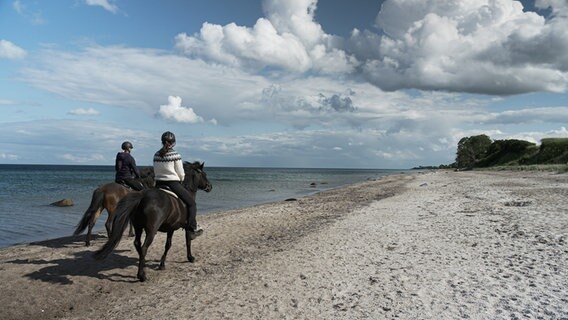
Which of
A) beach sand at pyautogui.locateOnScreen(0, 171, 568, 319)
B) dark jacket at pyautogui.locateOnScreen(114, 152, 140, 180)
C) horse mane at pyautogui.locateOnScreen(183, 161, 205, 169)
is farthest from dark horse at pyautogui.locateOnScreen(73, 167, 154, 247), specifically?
horse mane at pyautogui.locateOnScreen(183, 161, 205, 169)

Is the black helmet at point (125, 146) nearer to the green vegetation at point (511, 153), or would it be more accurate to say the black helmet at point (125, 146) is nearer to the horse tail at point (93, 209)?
the horse tail at point (93, 209)

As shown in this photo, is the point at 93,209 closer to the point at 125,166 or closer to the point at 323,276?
the point at 125,166

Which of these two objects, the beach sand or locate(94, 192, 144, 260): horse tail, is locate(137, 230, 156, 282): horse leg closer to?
the beach sand

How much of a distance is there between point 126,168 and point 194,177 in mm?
3555

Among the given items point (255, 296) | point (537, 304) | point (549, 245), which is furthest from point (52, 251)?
point (549, 245)

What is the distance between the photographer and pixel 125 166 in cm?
1238

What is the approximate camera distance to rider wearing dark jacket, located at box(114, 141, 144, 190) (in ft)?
40.2

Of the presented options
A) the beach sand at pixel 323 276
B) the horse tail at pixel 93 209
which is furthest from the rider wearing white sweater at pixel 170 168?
the horse tail at pixel 93 209

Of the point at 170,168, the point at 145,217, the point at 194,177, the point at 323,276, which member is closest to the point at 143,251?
the point at 145,217

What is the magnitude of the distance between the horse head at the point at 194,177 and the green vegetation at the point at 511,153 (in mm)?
42050

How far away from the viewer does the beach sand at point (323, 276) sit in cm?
622

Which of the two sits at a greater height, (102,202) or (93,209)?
(102,202)

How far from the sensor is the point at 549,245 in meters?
9.00

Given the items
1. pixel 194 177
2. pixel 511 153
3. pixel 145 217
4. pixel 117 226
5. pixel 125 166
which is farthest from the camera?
pixel 511 153
